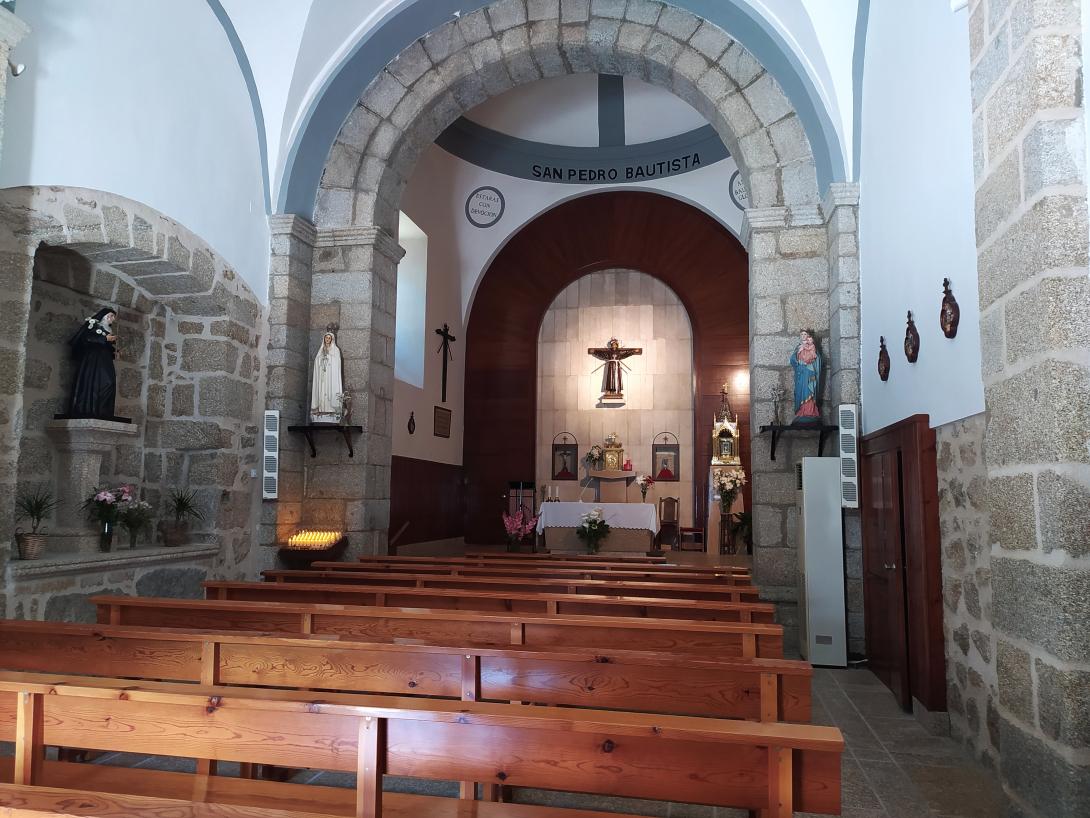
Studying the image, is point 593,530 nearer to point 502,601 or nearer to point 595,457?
point 595,457

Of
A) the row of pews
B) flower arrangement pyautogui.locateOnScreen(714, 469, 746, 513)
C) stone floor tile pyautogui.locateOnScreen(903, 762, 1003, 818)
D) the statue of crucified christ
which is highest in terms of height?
the statue of crucified christ

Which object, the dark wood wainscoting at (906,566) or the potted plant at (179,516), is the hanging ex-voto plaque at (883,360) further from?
the potted plant at (179,516)

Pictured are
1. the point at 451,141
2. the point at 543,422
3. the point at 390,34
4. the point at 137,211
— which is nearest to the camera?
the point at 137,211

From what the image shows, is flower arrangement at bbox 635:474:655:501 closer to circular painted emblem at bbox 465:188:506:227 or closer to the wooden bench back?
circular painted emblem at bbox 465:188:506:227

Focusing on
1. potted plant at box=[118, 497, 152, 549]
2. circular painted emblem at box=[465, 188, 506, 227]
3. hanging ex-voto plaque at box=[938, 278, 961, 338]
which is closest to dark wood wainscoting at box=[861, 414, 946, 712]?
hanging ex-voto plaque at box=[938, 278, 961, 338]

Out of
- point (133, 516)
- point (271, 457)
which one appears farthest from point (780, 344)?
point (133, 516)

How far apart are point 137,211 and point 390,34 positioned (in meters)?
3.17

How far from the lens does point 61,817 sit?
1.57 m

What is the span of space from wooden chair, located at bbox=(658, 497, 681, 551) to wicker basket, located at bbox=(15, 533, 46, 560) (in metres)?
7.80

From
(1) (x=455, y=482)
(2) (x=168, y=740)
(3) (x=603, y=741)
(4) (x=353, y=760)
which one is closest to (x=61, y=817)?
(2) (x=168, y=740)

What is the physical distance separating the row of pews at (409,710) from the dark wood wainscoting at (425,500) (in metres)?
5.28

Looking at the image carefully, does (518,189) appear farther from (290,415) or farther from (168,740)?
(168,740)

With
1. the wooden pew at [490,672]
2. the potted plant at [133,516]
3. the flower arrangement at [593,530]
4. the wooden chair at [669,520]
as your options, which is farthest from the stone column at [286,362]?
the wooden chair at [669,520]

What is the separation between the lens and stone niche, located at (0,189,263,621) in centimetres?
508
